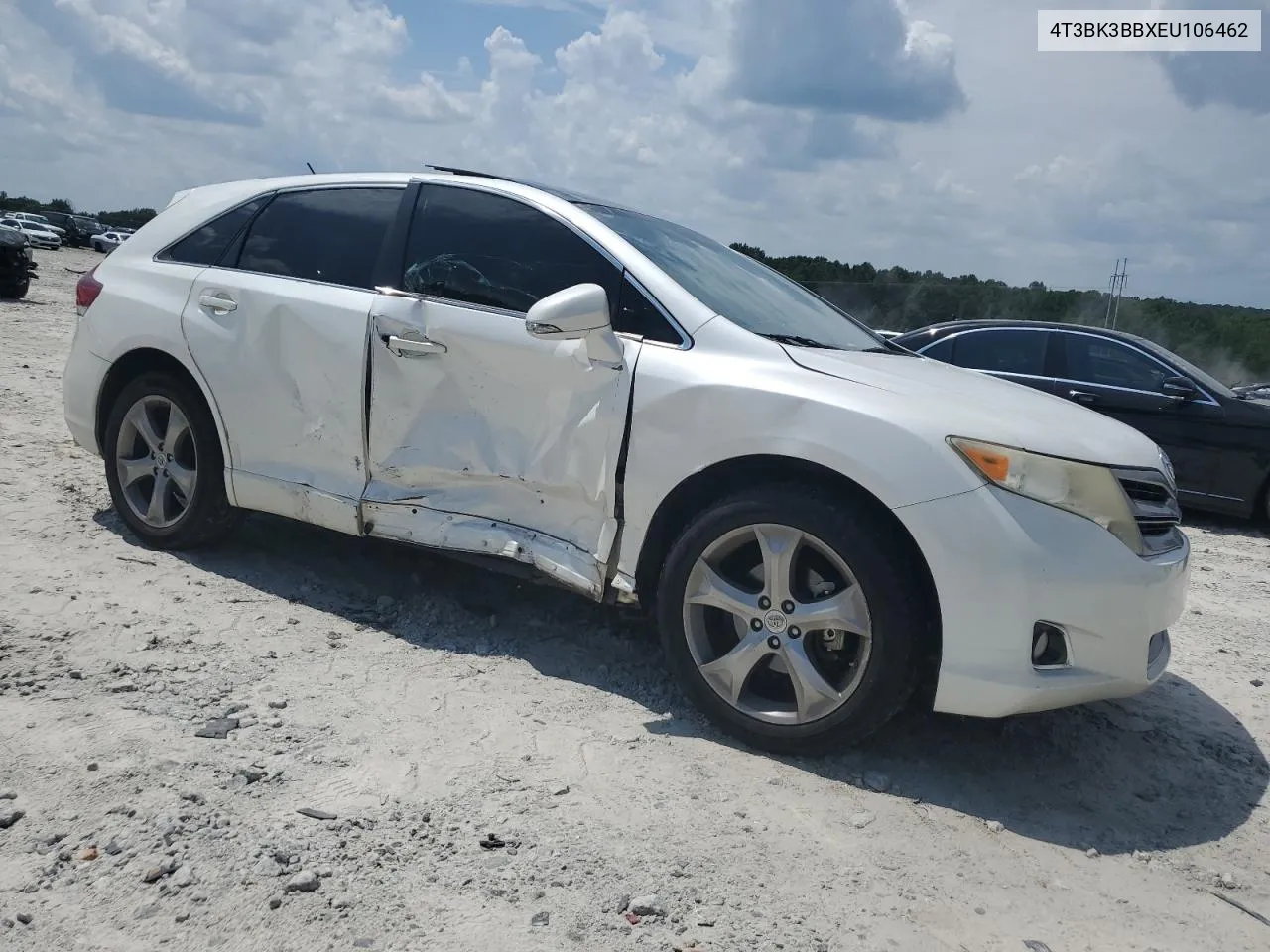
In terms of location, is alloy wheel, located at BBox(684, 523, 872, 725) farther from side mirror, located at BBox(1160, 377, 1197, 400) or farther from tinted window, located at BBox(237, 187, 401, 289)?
side mirror, located at BBox(1160, 377, 1197, 400)

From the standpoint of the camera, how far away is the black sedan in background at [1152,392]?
8.24m

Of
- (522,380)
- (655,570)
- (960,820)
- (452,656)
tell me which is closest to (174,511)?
(452,656)

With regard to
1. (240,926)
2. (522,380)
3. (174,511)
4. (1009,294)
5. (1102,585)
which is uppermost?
(1009,294)

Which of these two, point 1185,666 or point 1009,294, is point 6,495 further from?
point 1009,294

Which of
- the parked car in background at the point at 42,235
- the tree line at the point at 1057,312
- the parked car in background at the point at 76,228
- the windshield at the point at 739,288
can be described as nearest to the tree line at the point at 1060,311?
the tree line at the point at 1057,312

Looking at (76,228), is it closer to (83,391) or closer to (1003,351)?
(1003,351)

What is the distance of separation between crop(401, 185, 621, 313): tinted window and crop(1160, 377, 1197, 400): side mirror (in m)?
6.37

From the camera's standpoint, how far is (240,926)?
7.70 feet

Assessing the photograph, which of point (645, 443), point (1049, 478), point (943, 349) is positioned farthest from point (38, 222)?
A: point (1049, 478)

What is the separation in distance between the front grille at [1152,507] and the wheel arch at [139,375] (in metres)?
3.50

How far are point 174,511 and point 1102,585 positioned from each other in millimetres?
3845

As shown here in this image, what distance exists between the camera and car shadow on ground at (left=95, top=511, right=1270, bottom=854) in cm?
324

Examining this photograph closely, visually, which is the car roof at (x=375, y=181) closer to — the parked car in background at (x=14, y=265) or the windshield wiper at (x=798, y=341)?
the windshield wiper at (x=798, y=341)

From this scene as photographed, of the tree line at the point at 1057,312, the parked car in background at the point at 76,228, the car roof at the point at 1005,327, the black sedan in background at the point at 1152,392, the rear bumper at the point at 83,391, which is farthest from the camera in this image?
the parked car in background at the point at 76,228
